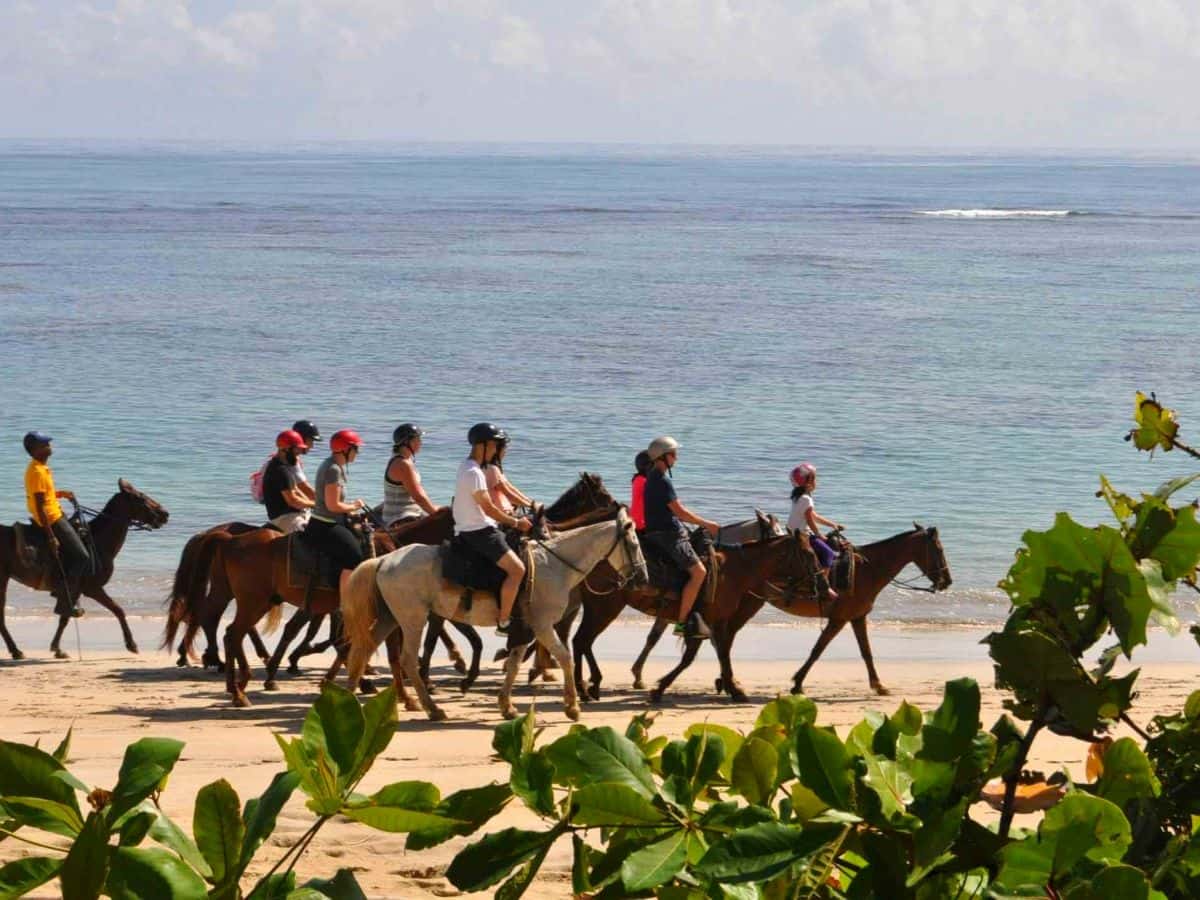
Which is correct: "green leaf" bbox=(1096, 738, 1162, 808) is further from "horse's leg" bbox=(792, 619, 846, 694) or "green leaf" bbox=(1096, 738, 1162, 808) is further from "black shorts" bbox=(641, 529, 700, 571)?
"horse's leg" bbox=(792, 619, 846, 694)

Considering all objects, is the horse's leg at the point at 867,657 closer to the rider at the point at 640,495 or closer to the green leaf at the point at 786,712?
the rider at the point at 640,495

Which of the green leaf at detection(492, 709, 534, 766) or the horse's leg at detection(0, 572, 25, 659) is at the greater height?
the green leaf at detection(492, 709, 534, 766)

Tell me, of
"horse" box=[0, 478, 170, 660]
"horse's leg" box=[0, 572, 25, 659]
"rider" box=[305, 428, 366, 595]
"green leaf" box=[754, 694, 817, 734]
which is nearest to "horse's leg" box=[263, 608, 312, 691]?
"rider" box=[305, 428, 366, 595]

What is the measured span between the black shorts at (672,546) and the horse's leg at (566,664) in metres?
1.42

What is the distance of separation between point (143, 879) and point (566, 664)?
431 inches

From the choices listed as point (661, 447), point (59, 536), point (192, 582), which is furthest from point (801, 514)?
point (59, 536)

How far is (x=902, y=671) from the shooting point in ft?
53.1

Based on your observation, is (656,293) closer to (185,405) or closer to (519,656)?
(185,405)

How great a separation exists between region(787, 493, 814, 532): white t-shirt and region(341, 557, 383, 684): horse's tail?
12.4 feet

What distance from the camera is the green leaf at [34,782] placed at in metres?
2.15

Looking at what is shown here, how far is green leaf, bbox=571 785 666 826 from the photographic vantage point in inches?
88.0

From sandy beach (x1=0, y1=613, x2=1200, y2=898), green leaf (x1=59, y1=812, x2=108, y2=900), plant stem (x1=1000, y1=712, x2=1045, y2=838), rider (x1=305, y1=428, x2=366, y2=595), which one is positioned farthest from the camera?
rider (x1=305, y1=428, x2=366, y2=595)

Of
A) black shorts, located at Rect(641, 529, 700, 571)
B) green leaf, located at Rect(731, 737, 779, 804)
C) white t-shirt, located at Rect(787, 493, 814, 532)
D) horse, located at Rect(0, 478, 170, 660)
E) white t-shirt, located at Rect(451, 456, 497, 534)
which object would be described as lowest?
horse, located at Rect(0, 478, 170, 660)

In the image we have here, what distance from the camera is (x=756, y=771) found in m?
2.47
